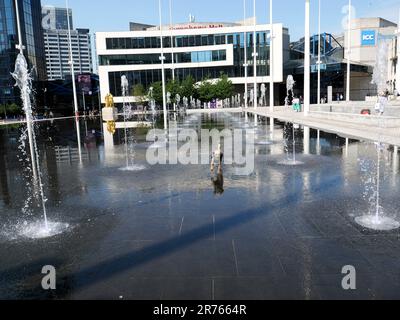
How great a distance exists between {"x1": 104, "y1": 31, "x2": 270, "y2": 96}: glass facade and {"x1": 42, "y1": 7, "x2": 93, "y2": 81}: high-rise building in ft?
66.7

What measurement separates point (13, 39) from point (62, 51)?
48869 mm

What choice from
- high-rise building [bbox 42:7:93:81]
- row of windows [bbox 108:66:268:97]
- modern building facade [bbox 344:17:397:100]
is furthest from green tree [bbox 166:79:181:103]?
modern building facade [bbox 344:17:397:100]

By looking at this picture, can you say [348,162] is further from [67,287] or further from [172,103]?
[172,103]

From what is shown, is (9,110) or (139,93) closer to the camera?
(9,110)

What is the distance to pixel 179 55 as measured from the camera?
76.1m

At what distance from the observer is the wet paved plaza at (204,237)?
4.41 m

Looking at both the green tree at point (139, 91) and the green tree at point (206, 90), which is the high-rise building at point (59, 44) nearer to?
the green tree at point (139, 91)

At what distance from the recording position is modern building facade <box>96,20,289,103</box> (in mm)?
74875

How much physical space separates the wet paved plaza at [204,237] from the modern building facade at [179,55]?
66953 mm

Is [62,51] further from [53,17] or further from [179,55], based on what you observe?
[179,55]

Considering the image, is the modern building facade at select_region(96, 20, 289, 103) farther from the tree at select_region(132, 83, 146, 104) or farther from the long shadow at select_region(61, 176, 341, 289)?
the long shadow at select_region(61, 176, 341, 289)

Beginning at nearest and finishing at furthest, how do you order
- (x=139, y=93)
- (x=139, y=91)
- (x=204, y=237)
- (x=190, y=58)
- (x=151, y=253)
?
(x=151, y=253) < (x=204, y=237) < (x=139, y=93) < (x=139, y=91) < (x=190, y=58)

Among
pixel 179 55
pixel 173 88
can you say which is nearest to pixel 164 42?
pixel 179 55
